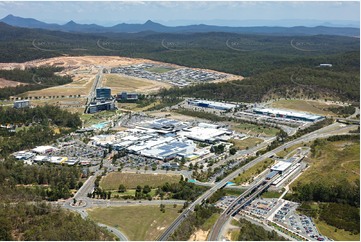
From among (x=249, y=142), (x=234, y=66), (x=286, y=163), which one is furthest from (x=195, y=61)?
(x=286, y=163)

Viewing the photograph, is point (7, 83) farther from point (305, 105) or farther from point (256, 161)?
point (256, 161)

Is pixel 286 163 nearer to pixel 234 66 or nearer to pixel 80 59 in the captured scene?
pixel 234 66

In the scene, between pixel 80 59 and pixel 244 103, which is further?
pixel 80 59

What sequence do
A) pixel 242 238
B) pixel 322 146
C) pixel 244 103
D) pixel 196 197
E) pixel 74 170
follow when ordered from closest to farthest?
pixel 242 238, pixel 196 197, pixel 74 170, pixel 322 146, pixel 244 103

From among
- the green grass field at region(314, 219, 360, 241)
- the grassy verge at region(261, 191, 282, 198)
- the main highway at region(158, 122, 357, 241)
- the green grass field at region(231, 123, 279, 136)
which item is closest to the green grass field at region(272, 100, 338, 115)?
the main highway at region(158, 122, 357, 241)

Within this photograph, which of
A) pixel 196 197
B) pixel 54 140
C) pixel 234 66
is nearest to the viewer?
pixel 196 197

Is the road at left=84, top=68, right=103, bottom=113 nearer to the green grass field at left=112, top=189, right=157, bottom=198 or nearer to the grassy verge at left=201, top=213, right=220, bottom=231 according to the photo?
the green grass field at left=112, top=189, right=157, bottom=198

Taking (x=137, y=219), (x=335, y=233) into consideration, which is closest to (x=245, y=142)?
(x=335, y=233)
